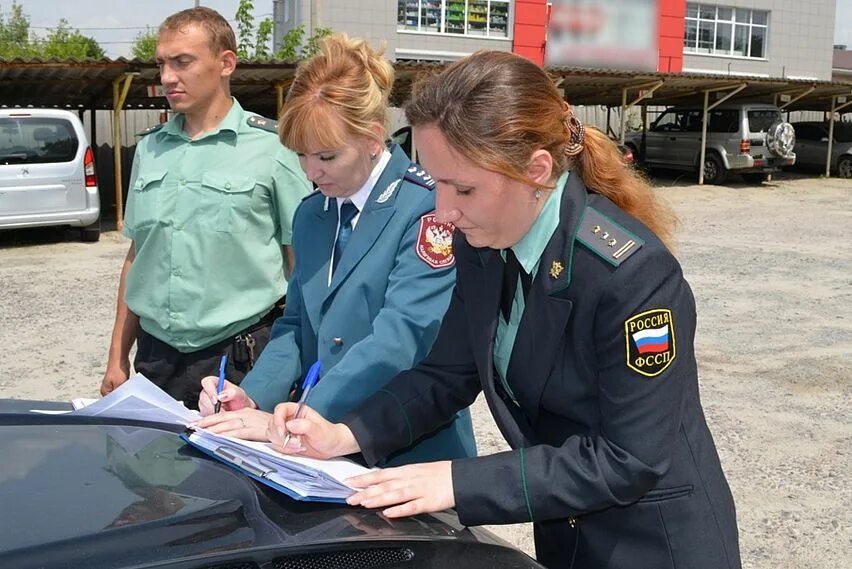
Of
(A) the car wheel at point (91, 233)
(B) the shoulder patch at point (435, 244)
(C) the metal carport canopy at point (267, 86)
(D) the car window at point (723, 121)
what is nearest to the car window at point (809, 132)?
(C) the metal carport canopy at point (267, 86)

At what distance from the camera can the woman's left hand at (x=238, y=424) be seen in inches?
73.9

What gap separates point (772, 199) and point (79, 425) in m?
19.1

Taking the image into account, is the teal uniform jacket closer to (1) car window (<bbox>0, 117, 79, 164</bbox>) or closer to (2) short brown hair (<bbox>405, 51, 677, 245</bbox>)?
(2) short brown hair (<bbox>405, 51, 677, 245</bbox>)

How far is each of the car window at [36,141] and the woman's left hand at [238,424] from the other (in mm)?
10663

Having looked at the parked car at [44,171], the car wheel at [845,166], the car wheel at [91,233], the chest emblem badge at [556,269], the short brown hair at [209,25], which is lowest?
the car wheel at [91,233]

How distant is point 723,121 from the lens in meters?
21.0

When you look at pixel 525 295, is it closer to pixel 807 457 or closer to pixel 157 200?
pixel 157 200

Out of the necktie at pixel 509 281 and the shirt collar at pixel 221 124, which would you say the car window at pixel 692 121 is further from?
the necktie at pixel 509 281

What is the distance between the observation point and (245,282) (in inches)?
119

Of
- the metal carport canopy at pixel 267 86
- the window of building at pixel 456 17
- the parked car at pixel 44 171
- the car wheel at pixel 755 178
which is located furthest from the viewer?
the window of building at pixel 456 17

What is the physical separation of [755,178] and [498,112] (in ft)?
74.1

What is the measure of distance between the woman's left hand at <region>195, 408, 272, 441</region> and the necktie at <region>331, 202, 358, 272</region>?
1.75 ft

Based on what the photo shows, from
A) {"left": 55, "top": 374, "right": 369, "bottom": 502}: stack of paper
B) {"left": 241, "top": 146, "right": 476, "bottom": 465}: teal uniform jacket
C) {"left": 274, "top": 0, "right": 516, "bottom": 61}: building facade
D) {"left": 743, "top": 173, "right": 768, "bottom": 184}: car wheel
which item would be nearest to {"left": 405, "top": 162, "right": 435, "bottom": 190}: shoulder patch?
{"left": 241, "top": 146, "right": 476, "bottom": 465}: teal uniform jacket

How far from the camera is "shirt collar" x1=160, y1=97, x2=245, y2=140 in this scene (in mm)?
3091
